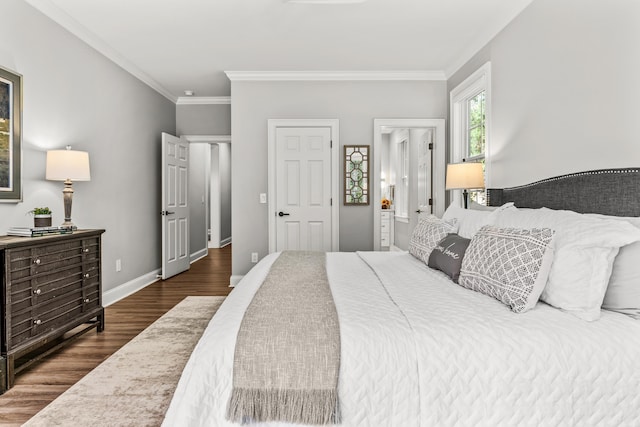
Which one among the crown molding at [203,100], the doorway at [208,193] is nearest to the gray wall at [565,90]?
the crown molding at [203,100]

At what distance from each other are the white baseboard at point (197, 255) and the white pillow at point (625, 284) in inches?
239

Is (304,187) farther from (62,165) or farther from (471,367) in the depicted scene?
(471,367)

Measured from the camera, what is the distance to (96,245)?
10.1 feet

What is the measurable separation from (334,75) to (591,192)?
3.23 metres

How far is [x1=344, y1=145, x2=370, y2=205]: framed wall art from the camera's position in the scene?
4.73 m

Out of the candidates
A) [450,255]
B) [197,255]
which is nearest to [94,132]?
[450,255]

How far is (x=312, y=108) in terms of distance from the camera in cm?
470

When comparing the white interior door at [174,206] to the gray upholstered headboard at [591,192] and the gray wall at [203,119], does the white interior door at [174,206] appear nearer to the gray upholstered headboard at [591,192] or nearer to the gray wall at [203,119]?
the gray wall at [203,119]

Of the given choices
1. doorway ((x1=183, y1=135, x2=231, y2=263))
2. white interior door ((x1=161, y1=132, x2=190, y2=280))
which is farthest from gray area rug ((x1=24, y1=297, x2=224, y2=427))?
doorway ((x1=183, y1=135, x2=231, y2=263))

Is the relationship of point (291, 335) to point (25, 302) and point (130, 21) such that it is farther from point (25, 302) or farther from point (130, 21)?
point (130, 21)

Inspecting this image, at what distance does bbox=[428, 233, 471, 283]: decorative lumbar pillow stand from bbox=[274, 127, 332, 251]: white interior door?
7.90ft

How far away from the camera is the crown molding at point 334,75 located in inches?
181

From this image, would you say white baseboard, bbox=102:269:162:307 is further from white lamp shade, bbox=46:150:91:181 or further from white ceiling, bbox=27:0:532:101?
white ceiling, bbox=27:0:532:101

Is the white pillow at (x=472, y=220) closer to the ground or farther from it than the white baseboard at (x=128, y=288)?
farther from it
